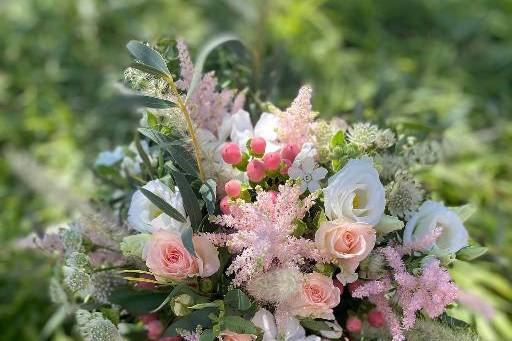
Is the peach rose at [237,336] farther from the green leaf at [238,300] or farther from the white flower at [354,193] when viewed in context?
the white flower at [354,193]

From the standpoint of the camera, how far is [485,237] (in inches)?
50.0

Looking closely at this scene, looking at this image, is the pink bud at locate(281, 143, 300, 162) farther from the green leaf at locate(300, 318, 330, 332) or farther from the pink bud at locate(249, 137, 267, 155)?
the green leaf at locate(300, 318, 330, 332)

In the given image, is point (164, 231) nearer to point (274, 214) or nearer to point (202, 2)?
point (274, 214)

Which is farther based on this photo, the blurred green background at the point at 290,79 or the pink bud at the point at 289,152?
the blurred green background at the point at 290,79

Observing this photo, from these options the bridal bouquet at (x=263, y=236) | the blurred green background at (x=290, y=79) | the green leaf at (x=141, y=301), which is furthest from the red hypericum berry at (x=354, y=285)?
the blurred green background at (x=290, y=79)

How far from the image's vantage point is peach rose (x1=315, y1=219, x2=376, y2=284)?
673 millimetres

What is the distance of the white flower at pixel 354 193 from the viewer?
0.68 m

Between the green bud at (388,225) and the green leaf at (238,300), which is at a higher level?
the green bud at (388,225)

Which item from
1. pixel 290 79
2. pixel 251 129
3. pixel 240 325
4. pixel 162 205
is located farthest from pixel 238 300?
pixel 290 79

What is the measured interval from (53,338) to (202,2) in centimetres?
135

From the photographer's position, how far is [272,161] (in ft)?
2.37

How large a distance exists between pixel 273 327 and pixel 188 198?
167 mm

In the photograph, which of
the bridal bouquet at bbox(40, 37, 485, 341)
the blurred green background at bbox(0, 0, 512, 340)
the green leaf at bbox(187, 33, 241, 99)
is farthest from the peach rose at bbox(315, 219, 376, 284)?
the blurred green background at bbox(0, 0, 512, 340)

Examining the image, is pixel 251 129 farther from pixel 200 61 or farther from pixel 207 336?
pixel 207 336
